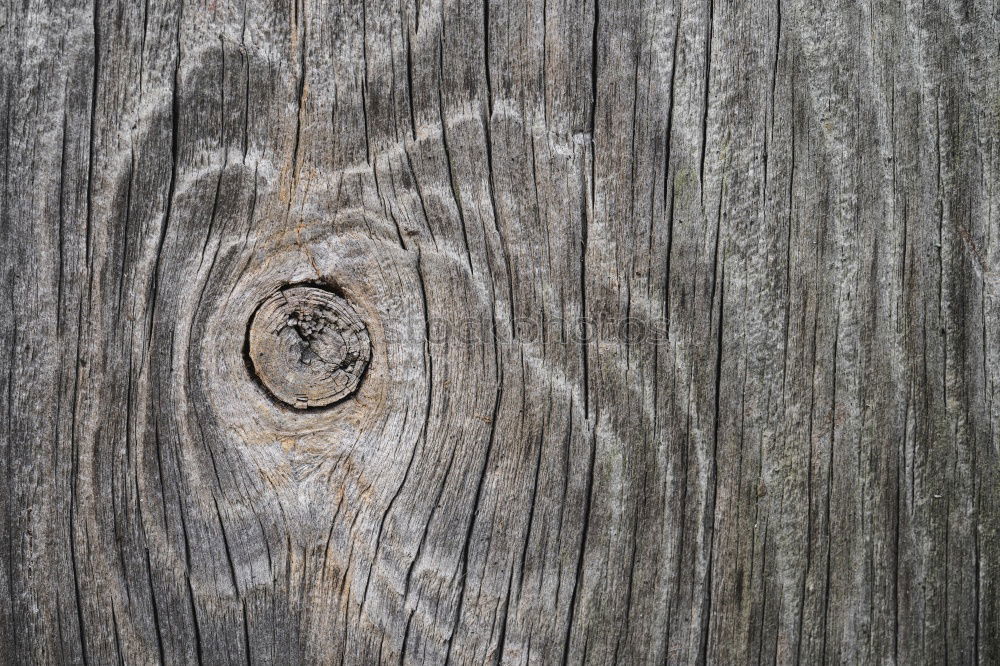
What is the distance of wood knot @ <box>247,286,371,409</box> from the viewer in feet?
4.59

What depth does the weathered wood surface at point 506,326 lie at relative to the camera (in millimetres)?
1389

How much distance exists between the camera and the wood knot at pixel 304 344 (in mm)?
1400

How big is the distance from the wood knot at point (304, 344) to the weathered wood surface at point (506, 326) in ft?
0.11

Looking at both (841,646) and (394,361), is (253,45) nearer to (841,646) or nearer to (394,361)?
(394,361)

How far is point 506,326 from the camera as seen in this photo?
1449 millimetres

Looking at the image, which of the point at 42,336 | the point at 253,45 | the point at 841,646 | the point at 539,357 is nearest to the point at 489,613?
the point at 539,357

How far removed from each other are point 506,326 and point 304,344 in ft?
1.33

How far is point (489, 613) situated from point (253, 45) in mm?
1237

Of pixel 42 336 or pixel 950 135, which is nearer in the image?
pixel 42 336

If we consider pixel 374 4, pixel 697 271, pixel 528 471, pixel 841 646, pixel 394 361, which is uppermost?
pixel 374 4

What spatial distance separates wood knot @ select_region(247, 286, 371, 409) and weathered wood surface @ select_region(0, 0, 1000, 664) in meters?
0.03

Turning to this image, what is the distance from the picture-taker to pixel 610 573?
150 centimetres

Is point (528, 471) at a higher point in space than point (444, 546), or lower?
higher

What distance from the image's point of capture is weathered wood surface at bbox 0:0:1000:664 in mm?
1389
